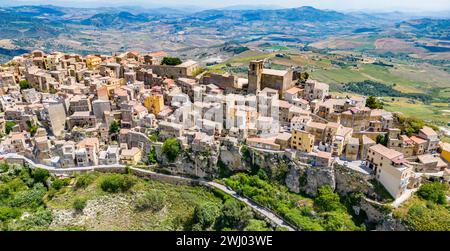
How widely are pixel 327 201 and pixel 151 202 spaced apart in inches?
611

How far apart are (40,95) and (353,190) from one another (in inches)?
1525

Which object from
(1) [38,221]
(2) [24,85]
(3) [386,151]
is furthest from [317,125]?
(2) [24,85]

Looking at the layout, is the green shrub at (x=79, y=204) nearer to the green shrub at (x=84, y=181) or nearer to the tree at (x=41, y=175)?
the green shrub at (x=84, y=181)

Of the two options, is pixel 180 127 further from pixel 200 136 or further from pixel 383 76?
pixel 383 76

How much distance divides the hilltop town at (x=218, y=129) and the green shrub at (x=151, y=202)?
4.20 meters

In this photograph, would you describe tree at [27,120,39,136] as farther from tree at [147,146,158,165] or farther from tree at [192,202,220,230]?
tree at [192,202,220,230]

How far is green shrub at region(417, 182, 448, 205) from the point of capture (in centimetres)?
2670

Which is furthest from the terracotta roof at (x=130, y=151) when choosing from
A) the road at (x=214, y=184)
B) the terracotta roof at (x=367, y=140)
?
the terracotta roof at (x=367, y=140)

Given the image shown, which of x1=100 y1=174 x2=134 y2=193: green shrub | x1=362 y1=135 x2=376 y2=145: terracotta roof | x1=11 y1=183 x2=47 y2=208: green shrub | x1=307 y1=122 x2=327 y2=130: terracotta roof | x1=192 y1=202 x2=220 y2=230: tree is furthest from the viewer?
x1=307 y1=122 x2=327 y2=130: terracotta roof

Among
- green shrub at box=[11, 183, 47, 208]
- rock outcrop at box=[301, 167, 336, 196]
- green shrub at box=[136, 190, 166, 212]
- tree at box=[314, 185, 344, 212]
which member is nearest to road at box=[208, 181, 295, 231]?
tree at box=[314, 185, 344, 212]

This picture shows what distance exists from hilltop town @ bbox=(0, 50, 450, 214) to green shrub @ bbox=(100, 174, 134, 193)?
9.06 feet

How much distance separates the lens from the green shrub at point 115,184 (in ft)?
104

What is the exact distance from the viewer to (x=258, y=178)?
1254 inches

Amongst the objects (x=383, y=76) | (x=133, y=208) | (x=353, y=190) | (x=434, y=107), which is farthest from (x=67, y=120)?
(x=383, y=76)
